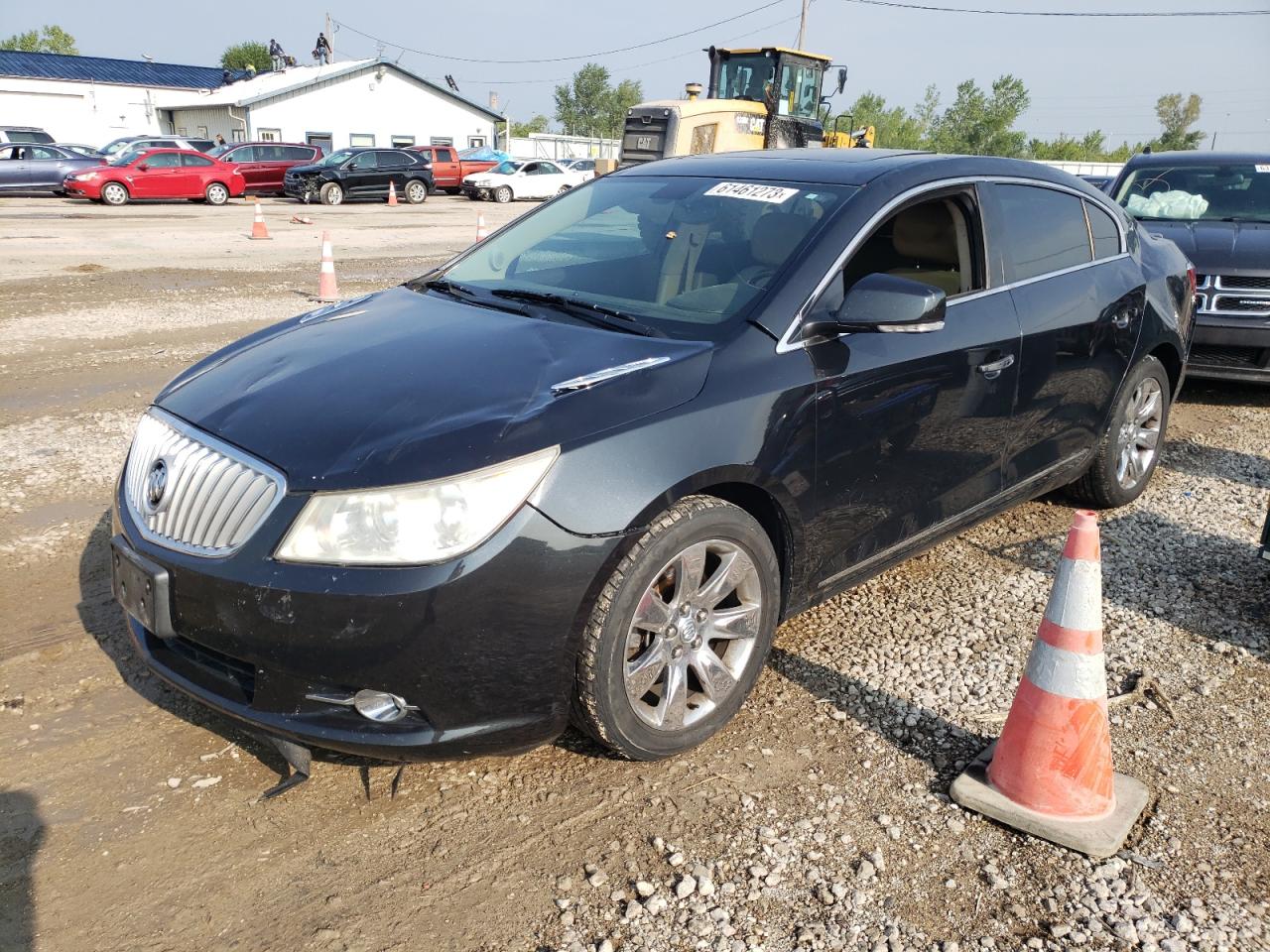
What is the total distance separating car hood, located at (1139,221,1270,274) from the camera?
6879 millimetres

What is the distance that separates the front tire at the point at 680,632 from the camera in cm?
263

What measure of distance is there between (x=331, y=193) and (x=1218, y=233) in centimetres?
2535

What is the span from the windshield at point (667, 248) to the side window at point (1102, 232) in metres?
1.70

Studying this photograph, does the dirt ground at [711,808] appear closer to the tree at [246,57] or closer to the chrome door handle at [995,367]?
the chrome door handle at [995,367]

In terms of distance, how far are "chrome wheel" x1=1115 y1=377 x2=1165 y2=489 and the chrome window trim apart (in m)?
0.72

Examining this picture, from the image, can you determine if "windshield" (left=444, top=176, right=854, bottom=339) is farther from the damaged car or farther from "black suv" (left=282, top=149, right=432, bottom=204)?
"black suv" (left=282, top=149, right=432, bottom=204)

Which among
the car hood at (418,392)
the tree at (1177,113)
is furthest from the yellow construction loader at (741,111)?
the tree at (1177,113)

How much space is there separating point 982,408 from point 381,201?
94.2ft

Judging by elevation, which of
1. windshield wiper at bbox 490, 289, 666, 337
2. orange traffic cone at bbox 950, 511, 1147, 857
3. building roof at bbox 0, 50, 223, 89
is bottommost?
orange traffic cone at bbox 950, 511, 1147, 857

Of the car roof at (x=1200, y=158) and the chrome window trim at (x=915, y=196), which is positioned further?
the car roof at (x=1200, y=158)

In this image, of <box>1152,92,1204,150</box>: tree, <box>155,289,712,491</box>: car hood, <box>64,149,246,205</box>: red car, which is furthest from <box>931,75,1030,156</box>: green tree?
<box>155,289,712,491</box>: car hood

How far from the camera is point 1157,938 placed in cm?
234

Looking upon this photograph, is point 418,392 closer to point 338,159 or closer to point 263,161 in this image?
point 338,159

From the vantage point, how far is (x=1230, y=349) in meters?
6.95
